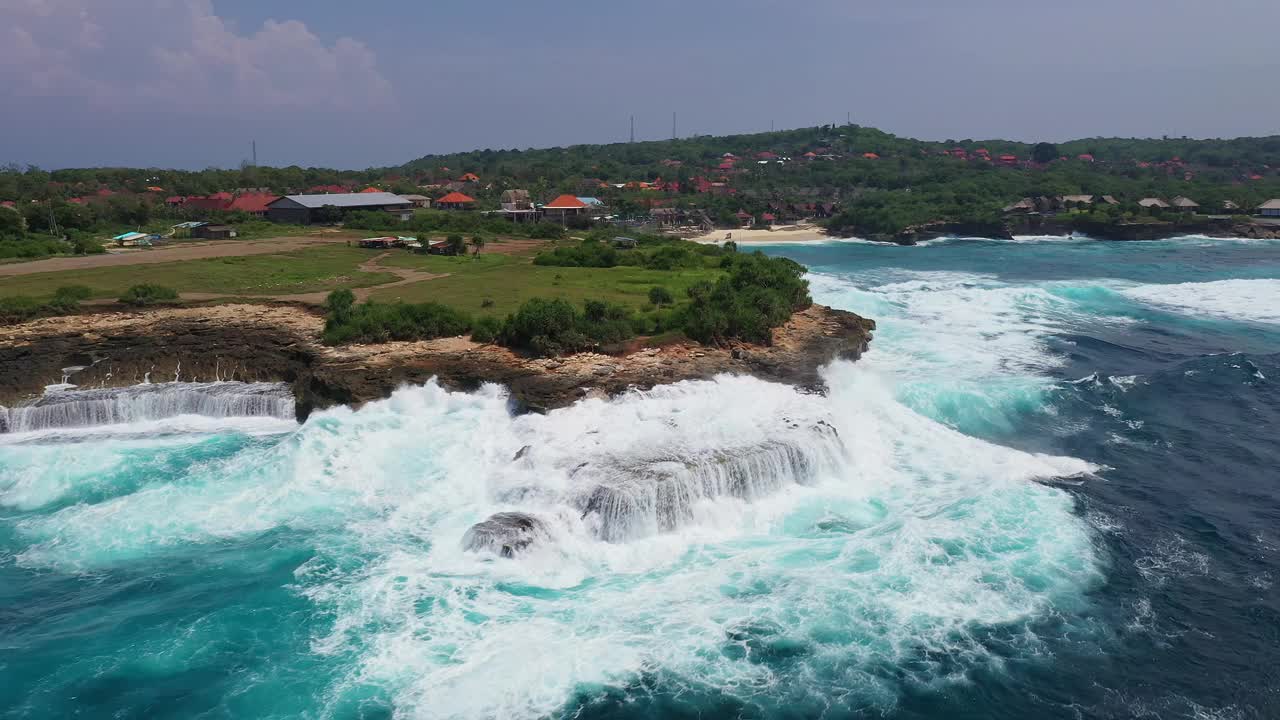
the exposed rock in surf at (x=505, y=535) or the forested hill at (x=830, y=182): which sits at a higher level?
the forested hill at (x=830, y=182)

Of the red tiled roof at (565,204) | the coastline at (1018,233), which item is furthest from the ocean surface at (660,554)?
the coastline at (1018,233)

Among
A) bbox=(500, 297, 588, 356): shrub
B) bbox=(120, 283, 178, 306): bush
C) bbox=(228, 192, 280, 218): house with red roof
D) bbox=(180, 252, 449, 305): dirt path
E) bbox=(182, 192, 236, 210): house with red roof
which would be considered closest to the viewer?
bbox=(500, 297, 588, 356): shrub

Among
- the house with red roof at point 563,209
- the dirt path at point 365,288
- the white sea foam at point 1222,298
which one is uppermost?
the house with red roof at point 563,209

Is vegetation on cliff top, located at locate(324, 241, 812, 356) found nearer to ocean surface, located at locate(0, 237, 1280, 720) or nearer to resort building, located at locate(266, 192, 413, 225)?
ocean surface, located at locate(0, 237, 1280, 720)

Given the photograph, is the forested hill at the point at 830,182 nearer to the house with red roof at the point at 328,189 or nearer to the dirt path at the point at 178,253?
the house with red roof at the point at 328,189

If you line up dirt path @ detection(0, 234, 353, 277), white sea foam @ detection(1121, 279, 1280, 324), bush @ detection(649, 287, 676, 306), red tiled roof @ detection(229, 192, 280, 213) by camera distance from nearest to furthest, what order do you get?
1. bush @ detection(649, 287, 676, 306)
2. dirt path @ detection(0, 234, 353, 277)
3. white sea foam @ detection(1121, 279, 1280, 324)
4. red tiled roof @ detection(229, 192, 280, 213)

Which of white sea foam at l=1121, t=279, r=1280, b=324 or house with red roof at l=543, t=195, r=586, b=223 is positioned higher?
house with red roof at l=543, t=195, r=586, b=223

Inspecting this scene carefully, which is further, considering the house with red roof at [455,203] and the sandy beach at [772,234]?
the sandy beach at [772,234]

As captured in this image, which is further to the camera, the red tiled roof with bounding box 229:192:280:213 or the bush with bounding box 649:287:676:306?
the red tiled roof with bounding box 229:192:280:213

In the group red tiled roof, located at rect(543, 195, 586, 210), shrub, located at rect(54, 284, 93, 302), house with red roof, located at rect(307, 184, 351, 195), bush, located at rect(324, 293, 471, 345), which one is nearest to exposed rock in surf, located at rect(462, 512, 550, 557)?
bush, located at rect(324, 293, 471, 345)
